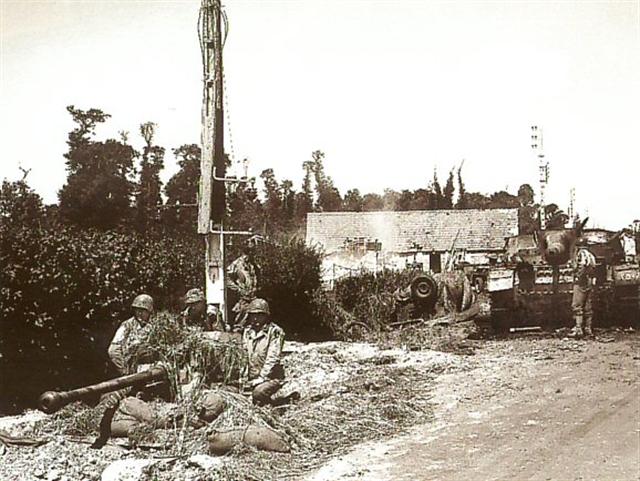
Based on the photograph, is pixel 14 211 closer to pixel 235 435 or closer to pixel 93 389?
pixel 93 389

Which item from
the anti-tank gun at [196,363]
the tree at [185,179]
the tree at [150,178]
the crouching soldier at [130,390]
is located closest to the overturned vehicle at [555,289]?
the anti-tank gun at [196,363]

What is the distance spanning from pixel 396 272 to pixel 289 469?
48.0ft

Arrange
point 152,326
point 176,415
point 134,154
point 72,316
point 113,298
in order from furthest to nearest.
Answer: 1. point 134,154
2. point 113,298
3. point 72,316
4. point 152,326
5. point 176,415

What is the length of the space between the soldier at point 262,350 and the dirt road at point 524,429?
1.72 metres

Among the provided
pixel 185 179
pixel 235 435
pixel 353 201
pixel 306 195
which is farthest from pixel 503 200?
pixel 235 435

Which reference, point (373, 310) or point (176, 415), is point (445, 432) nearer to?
point (176, 415)

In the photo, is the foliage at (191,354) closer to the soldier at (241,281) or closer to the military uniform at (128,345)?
the military uniform at (128,345)

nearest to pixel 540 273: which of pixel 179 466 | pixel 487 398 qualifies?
pixel 487 398

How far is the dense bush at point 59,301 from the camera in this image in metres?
9.84

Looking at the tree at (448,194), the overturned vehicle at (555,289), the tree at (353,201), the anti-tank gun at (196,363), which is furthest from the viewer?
the tree at (353,201)

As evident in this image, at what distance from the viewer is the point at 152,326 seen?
887cm

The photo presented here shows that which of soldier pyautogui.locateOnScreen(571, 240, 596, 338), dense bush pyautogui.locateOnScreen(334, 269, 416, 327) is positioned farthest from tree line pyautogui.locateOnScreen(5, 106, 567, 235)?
soldier pyautogui.locateOnScreen(571, 240, 596, 338)

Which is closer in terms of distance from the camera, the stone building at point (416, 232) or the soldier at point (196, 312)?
the soldier at point (196, 312)

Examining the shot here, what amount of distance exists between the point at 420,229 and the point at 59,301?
32490 millimetres
